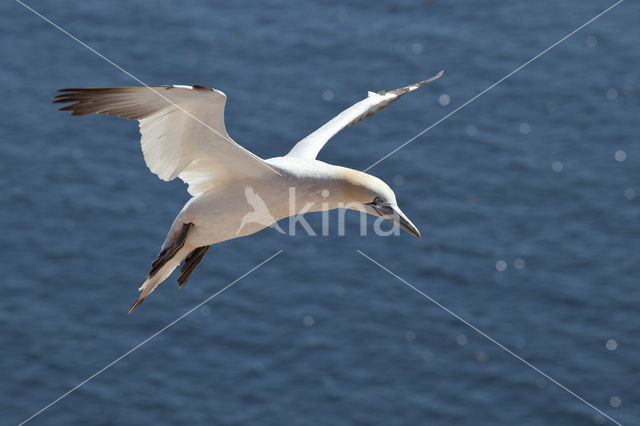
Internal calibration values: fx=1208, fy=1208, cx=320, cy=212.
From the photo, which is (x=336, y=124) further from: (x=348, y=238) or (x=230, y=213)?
(x=348, y=238)

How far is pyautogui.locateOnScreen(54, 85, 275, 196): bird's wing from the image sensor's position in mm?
14102

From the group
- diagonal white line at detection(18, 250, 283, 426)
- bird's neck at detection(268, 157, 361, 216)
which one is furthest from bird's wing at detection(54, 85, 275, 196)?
diagonal white line at detection(18, 250, 283, 426)

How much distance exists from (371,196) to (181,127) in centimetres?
252

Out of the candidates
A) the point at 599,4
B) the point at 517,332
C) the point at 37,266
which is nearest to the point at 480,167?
the point at 517,332

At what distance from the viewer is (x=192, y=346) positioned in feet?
149

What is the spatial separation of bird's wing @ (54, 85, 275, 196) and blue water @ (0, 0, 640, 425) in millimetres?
28994

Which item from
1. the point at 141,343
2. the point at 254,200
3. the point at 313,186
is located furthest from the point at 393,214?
the point at 141,343

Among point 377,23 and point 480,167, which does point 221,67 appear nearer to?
point 377,23

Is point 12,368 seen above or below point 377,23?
below

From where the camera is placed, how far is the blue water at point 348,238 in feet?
146

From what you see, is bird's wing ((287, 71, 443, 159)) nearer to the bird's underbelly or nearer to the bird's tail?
the bird's underbelly

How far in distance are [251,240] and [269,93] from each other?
247 inches

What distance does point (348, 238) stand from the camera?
156ft

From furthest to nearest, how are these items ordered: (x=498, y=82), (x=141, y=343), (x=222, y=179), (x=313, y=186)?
1. (x=498, y=82)
2. (x=141, y=343)
3. (x=222, y=179)
4. (x=313, y=186)
